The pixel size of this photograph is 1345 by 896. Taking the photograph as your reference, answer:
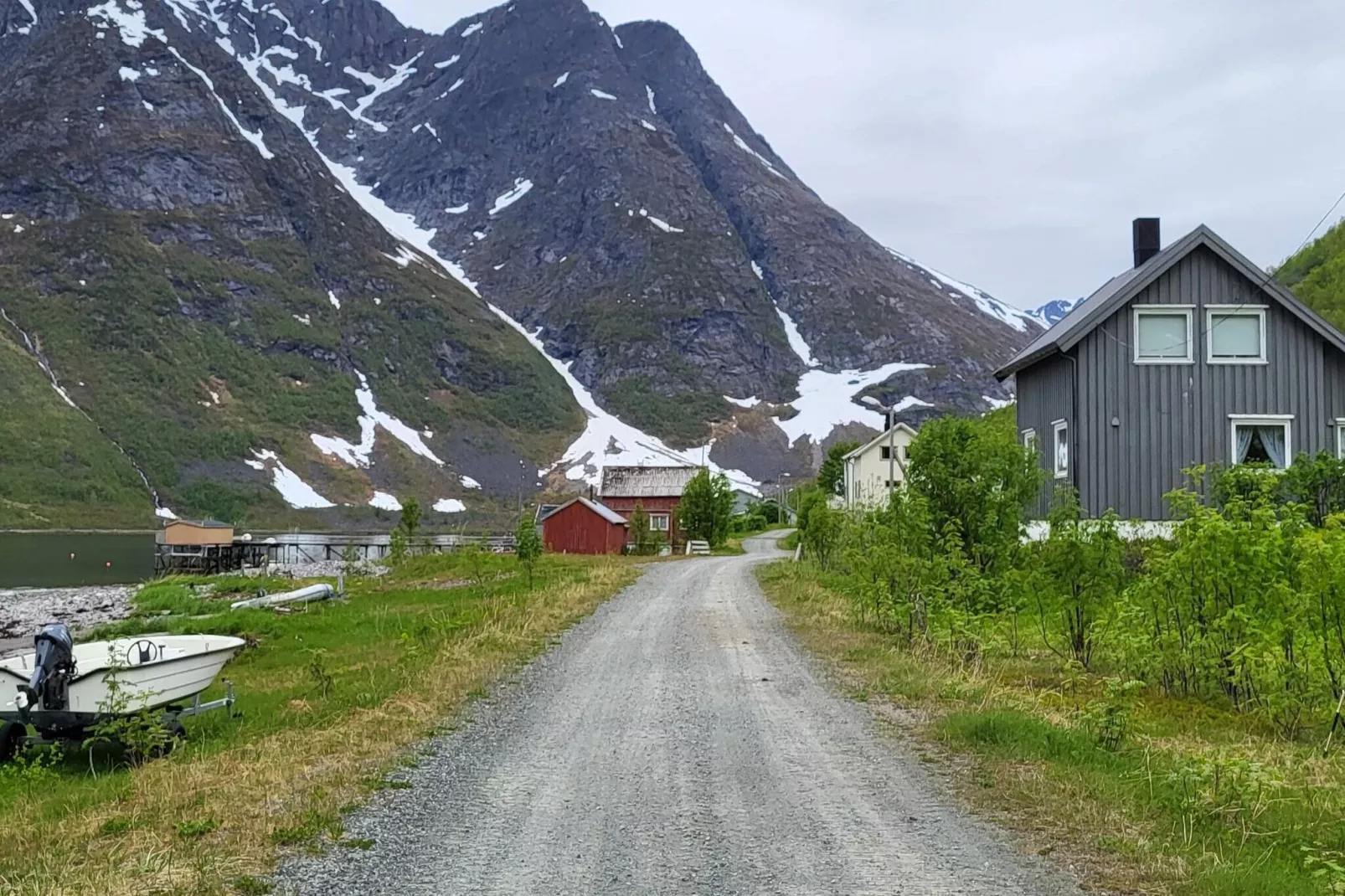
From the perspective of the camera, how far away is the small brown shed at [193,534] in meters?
74.8

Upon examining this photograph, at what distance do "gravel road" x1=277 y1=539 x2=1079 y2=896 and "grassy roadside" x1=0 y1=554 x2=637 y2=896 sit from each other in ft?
1.46

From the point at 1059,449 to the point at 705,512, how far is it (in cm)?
3864

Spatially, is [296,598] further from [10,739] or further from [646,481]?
[646,481]

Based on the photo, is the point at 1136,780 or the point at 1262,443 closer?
the point at 1136,780

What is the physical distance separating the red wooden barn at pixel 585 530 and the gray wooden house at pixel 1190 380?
136 ft

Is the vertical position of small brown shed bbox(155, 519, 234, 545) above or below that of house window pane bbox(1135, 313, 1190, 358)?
below

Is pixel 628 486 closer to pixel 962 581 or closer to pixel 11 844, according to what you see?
pixel 962 581

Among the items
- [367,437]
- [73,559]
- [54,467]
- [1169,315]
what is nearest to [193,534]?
[73,559]

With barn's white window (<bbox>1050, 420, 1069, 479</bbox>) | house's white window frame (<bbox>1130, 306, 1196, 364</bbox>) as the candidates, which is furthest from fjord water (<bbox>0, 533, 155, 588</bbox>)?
house's white window frame (<bbox>1130, 306, 1196, 364</bbox>)

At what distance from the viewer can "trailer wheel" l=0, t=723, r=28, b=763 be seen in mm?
12453

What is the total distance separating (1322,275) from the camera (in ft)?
132

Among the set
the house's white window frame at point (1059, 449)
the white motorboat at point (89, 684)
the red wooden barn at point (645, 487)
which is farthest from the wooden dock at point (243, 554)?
the white motorboat at point (89, 684)

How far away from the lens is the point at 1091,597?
14.1 metres

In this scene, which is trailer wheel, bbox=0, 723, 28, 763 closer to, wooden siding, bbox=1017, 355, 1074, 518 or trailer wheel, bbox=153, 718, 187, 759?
trailer wheel, bbox=153, 718, 187, 759
